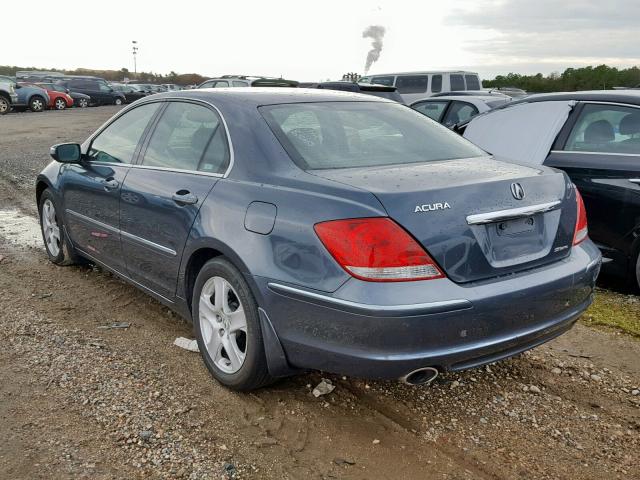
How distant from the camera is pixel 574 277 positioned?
3.03 metres

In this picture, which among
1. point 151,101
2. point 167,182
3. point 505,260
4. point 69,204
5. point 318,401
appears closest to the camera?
point 505,260

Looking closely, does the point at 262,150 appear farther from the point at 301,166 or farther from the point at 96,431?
the point at 96,431

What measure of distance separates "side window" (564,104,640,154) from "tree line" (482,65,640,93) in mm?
34820

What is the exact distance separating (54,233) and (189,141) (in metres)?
2.46

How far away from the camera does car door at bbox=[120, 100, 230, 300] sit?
11.3 feet

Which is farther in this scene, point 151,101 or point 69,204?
point 69,204

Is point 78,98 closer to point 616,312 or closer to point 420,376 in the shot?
point 616,312

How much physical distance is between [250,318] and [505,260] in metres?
1.24

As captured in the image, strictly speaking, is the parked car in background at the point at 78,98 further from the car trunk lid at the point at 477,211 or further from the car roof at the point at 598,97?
the car trunk lid at the point at 477,211

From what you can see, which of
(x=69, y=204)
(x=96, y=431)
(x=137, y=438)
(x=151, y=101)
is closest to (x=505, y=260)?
(x=137, y=438)

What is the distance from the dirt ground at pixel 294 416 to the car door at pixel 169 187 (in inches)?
20.8

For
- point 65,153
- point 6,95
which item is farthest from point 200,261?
point 6,95

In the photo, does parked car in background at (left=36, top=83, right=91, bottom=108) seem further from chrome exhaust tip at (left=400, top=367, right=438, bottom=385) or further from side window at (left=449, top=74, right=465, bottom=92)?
chrome exhaust tip at (left=400, top=367, right=438, bottom=385)

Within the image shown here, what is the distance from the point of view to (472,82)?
19.5 meters
